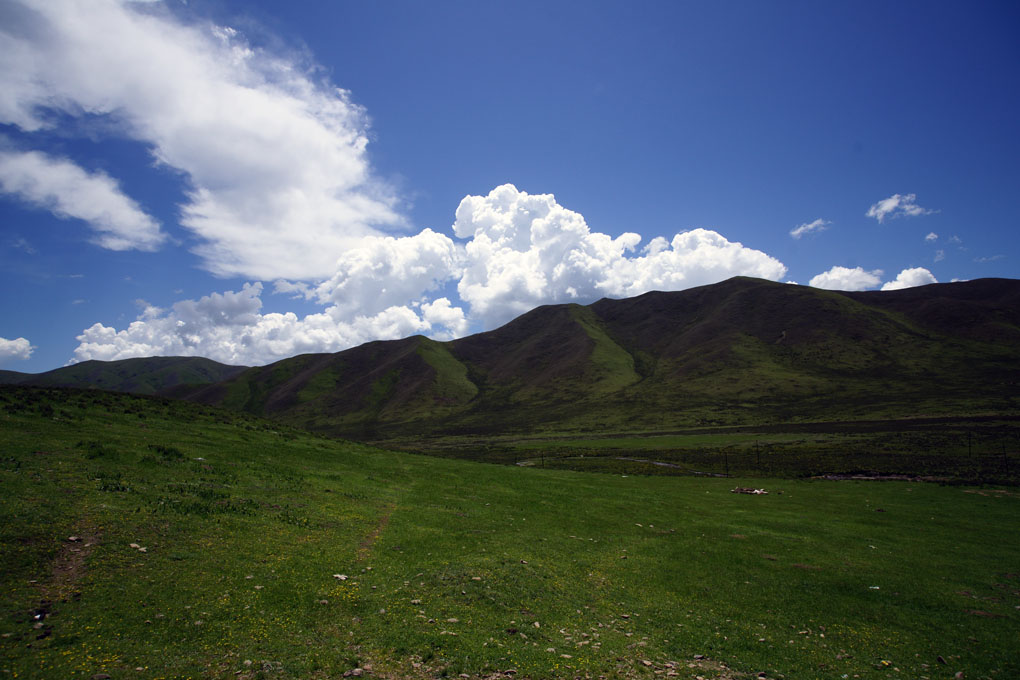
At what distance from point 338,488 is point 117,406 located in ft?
73.8

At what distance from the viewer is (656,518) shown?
96.3ft

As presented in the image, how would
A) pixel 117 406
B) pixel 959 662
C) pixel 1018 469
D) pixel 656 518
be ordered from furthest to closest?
pixel 1018 469
pixel 117 406
pixel 656 518
pixel 959 662

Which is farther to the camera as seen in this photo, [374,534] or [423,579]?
[374,534]

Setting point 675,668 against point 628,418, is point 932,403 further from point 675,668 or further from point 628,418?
point 675,668

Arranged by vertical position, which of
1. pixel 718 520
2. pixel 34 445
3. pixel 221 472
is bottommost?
pixel 718 520

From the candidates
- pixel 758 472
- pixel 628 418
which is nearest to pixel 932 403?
pixel 628 418

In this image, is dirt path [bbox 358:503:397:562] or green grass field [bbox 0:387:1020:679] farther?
dirt path [bbox 358:503:397:562]

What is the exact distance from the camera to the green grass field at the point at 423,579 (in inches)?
408

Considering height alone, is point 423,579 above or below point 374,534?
below

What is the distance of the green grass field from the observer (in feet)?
34.0

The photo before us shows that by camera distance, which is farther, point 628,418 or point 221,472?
point 628,418

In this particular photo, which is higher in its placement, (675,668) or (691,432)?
(675,668)

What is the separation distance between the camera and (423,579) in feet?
50.6

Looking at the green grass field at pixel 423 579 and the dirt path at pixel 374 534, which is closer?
the green grass field at pixel 423 579
